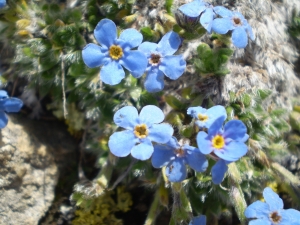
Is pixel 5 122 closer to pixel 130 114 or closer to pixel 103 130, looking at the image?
pixel 103 130

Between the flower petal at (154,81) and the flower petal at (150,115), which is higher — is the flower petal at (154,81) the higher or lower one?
the higher one

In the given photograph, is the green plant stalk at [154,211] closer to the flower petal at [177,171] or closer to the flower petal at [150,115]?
the flower petal at [177,171]

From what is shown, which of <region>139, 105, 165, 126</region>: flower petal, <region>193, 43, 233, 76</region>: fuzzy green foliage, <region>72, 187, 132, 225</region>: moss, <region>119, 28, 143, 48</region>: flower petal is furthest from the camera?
<region>72, 187, 132, 225</region>: moss

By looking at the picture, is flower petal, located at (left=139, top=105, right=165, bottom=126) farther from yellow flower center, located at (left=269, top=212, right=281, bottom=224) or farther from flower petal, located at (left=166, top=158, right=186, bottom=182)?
yellow flower center, located at (left=269, top=212, right=281, bottom=224)

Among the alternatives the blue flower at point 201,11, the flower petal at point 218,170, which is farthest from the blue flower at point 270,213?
the blue flower at point 201,11

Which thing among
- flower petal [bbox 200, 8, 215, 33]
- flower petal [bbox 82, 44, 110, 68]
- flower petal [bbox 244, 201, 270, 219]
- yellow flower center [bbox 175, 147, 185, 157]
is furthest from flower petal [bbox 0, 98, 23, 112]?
flower petal [bbox 244, 201, 270, 219]

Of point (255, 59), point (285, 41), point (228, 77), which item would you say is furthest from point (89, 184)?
point (285, 41)
